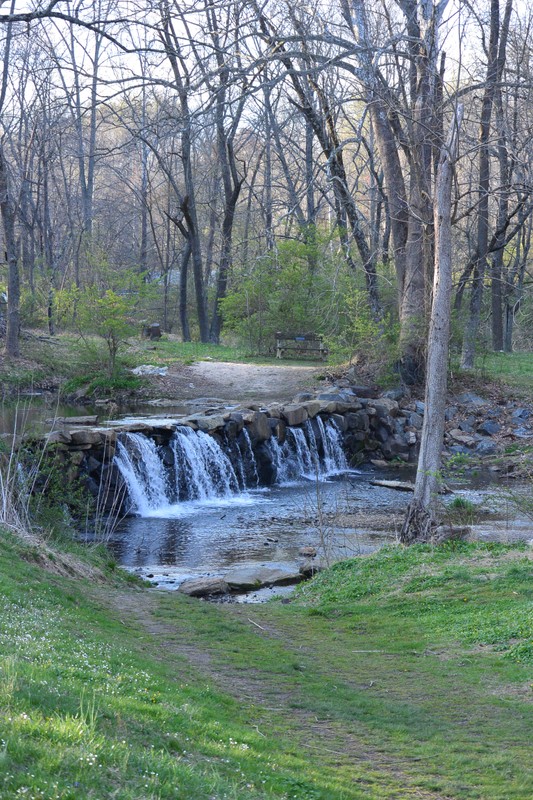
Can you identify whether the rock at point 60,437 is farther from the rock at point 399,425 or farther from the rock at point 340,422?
the rock at point 399,425

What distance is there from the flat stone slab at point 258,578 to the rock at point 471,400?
13311 millimetres

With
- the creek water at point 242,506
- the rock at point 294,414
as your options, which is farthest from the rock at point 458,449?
the rock at point 294,414

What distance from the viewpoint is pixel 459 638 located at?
7570 mm

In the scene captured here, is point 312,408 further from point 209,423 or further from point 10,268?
point 10,268

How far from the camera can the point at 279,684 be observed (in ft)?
20.8

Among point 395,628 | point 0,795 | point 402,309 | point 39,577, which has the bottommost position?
point 395,628

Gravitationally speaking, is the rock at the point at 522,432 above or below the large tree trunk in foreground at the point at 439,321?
below

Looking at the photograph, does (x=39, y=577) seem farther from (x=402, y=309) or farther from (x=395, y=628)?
(x=402, y=309)

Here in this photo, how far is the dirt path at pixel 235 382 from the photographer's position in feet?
81.6

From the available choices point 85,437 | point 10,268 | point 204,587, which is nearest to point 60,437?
point 85,437

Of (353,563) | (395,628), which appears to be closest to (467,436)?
(353,563)

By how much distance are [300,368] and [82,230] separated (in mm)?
16260

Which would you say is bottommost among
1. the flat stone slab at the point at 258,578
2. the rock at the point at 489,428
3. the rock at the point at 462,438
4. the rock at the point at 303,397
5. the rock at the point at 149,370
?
the flat stone slab at the point at 258,578

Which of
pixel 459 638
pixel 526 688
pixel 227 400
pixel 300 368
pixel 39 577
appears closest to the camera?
pixel 526 688
